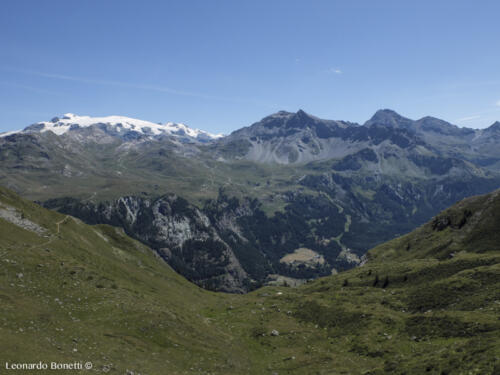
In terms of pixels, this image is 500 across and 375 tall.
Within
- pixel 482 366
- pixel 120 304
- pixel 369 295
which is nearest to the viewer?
pixel 482 366

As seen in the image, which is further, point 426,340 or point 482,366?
point 426,340

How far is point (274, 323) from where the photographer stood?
2628 inches

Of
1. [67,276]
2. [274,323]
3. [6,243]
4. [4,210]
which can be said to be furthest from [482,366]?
[4,210]

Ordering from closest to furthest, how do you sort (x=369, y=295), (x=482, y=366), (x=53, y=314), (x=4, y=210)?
(x=482, y=366) → (x=53, y=314) → (x=369, y=295) → (x=4, y=210)

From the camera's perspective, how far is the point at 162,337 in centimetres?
4694

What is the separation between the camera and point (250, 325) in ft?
218

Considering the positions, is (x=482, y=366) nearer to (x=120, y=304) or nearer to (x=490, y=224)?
(x=120, y=304)

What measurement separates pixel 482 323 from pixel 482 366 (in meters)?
17.3

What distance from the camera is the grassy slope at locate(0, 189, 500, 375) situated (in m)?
36.0

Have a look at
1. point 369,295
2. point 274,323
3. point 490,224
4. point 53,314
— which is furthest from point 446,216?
point 53,314

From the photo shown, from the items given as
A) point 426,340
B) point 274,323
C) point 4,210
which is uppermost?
point 4,210

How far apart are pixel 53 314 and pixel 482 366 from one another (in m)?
47.7

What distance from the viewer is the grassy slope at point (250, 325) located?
3597cm

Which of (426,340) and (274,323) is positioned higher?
(426,340)
